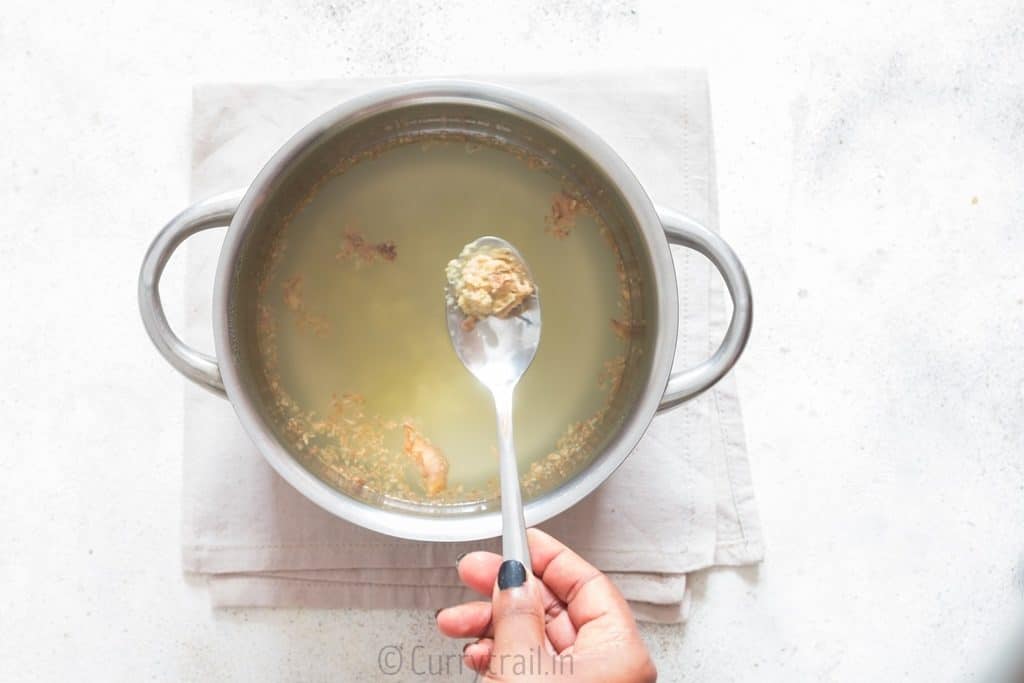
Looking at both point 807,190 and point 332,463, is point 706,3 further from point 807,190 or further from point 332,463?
point 332,463

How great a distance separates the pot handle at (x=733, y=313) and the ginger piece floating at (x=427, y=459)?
0.20 meters

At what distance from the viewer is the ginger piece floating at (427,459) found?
727 millimetres

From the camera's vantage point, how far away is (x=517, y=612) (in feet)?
1.73

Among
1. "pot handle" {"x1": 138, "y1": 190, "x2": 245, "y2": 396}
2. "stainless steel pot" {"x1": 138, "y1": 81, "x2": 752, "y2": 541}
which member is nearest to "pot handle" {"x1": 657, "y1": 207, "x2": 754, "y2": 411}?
"stainless steel pot" {"x1": 138, "y1": 81, "x2": 752, "y2": 541}

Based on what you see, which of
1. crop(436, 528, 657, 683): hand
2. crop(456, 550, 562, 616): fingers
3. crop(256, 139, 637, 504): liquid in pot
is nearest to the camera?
crop(436, 528, 657, 683): hand

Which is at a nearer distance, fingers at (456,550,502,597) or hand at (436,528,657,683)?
hand at (436,528,657,683)

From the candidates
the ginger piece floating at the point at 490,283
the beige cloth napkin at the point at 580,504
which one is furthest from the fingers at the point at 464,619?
the ginger piece floating at the point at 490,283

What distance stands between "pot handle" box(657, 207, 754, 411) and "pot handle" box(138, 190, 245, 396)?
33cm

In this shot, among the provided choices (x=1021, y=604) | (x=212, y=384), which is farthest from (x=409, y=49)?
(x=1021, y=604)

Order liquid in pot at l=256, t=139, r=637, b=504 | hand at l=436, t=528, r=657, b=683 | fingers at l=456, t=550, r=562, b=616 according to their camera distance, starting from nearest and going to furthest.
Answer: hand at l=436, t=528, r=657, b=683, fingers at l=456, t=550, r=562, b=616, liquid in pot at l=256, t=139, r=637, b=504

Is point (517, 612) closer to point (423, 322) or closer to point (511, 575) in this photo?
point (511, 575)

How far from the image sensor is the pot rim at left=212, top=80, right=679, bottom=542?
0.63m

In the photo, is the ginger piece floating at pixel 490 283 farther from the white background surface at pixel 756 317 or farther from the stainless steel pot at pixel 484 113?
the white background surface at pixel 756 317

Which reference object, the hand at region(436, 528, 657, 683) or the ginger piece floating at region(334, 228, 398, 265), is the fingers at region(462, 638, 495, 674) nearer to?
the hand at region(436, 528, 657, 683)
